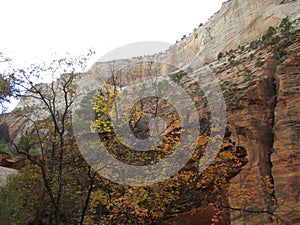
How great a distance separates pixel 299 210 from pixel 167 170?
202 inches

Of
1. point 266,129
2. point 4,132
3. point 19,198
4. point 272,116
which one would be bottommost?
point 19,198

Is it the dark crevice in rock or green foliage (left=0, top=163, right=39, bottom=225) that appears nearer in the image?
green foliage (left=0, top=163, right=39, bottom=225)

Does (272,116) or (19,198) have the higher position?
(272,116)

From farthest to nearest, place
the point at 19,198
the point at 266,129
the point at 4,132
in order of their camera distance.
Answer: the point at 4,132
the point at 266,129
the point at 19,198

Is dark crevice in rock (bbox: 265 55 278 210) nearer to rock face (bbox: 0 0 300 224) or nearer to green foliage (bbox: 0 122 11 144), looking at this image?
rock face (bbox: 0 0 300 224)

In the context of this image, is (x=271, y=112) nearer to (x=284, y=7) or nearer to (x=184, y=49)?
(x=284, y=7)

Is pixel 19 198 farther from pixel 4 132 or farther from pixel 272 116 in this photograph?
pixel 4 132

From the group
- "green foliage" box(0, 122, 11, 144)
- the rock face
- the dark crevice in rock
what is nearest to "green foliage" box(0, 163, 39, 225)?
the rock face

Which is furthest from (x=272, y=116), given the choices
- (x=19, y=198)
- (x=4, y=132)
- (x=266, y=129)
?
(x=4, y=132)

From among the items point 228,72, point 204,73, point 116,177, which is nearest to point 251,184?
point 116,177

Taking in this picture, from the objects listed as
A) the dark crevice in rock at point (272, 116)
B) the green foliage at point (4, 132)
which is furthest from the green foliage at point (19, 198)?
the green foliage at point (4, 132)

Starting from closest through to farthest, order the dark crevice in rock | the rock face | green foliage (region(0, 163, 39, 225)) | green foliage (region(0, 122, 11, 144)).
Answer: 1. green foliage (region(0, 163, 39, 225))
2. the rock face
3. the dark crevice in rock
4. green foliage (region(0, 122, 11, 144))

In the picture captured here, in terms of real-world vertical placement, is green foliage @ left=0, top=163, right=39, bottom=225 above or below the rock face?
below

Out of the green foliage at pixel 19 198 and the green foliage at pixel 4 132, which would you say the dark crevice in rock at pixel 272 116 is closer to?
the green foliage at pixel 19 198
